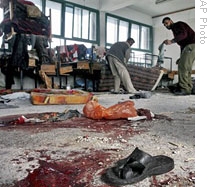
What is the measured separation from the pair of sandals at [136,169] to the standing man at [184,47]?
13.1ft

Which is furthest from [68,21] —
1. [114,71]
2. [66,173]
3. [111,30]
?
[66,173]

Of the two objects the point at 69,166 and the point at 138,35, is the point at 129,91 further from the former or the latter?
the point at 138,35

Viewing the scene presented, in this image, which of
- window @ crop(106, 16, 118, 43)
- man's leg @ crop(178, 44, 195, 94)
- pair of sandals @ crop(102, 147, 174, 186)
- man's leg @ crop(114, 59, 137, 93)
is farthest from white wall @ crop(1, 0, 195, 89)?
pair of sandals @ crop(102, 147, 174, 186)

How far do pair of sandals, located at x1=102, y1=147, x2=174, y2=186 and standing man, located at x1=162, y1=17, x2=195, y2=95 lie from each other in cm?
399

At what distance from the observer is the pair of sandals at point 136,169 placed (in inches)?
33.9

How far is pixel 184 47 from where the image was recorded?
4836mm

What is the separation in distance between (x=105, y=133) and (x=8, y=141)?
61cm

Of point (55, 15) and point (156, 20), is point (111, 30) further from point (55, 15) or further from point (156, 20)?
point (156, 20)

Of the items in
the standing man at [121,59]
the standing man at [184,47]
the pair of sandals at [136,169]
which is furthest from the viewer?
the standing man at [121,59]

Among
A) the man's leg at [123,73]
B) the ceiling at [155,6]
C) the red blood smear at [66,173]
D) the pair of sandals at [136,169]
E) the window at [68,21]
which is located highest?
the ceiling at [155,6]

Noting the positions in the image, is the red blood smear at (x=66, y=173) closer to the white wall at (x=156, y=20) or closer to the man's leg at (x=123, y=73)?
the man's leg at (x=123, y=73)

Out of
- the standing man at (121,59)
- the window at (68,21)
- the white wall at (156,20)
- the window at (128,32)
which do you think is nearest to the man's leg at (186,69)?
the standing man at (121,59)

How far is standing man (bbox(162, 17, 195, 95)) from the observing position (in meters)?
4.64

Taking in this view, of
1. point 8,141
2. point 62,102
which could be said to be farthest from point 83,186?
point 62,102
